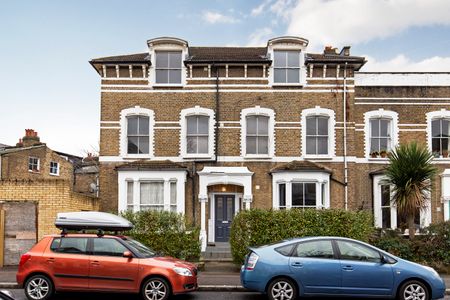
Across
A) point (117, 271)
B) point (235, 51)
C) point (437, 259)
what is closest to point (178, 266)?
point (117, 271)

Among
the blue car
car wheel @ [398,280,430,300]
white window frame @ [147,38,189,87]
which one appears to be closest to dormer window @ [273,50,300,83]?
white window frame @ [147,38,189,87]

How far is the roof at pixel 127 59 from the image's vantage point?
23.2 meters

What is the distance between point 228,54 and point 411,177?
1053 centimetres

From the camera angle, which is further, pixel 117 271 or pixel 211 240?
pixel 211 240

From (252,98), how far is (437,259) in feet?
33.4

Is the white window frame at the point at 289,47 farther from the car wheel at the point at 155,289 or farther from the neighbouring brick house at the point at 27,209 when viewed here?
the car wheel at the point at 155,289

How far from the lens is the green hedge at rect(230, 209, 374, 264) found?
1694 centimetres

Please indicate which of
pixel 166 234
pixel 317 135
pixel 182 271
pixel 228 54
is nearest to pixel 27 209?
pixel 166 234

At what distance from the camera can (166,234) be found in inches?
680

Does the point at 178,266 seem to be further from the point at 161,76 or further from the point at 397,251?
the point at 161,76

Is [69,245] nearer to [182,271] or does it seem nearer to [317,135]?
[182,271]

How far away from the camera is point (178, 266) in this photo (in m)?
11.8

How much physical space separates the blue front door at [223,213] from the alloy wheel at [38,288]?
39.2 ft

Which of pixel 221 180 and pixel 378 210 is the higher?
pixel 221 180
